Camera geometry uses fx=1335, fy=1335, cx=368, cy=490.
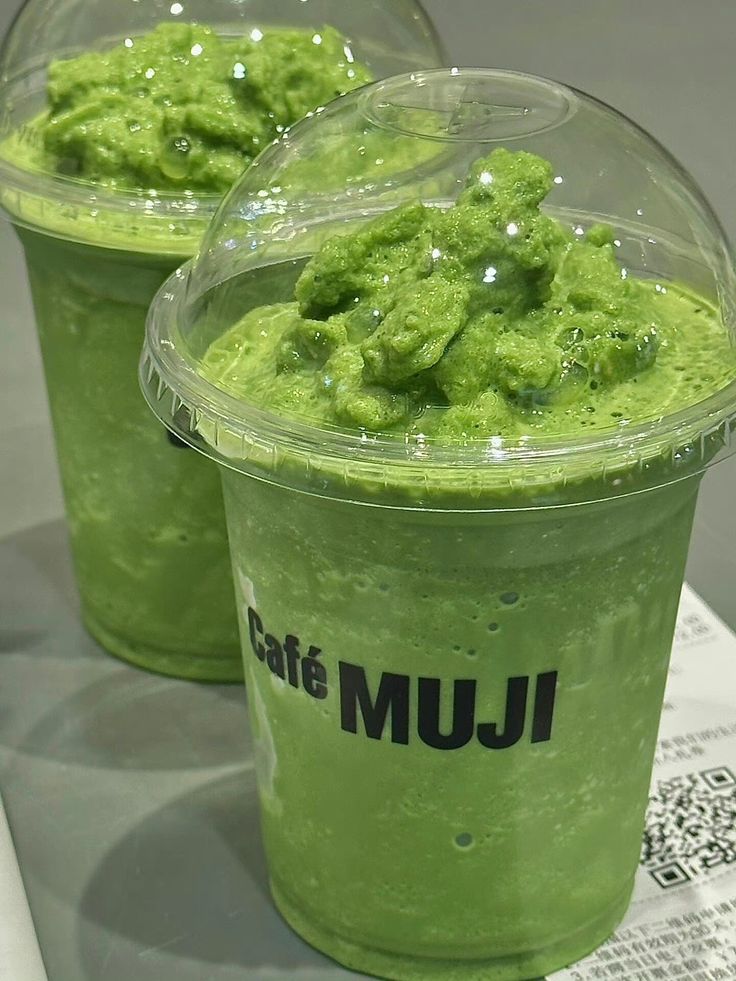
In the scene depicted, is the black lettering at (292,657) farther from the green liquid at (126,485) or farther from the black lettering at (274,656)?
the green liquid at (126,485)

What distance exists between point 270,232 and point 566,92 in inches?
12.8

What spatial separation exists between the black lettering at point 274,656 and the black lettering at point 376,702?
2.9 inches

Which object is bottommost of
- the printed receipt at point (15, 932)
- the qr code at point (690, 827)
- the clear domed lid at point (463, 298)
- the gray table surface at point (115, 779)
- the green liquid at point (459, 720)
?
the gray table surface at point (115, 779)

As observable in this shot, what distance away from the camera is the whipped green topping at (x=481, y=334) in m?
1.09

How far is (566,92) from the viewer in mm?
1318

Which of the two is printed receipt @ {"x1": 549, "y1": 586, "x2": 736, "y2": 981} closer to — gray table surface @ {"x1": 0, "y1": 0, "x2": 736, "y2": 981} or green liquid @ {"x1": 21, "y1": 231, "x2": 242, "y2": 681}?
gray table surface @ {"x1": 0, "y1": 0, "x2": 736, "y2": 981}

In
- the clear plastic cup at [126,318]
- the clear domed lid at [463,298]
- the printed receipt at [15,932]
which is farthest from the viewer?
the clear plastic cup at [126,318]

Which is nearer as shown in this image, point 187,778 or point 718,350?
point 718,350

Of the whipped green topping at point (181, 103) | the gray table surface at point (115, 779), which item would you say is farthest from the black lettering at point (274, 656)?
the whipped green topping at point (181, 103)

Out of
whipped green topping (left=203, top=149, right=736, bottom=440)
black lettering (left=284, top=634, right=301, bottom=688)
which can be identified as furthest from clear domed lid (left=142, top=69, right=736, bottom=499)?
black lettering (left=284, top=634, right=301, bottom=688)

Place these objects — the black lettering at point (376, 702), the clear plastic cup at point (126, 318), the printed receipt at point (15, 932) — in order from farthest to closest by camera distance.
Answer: the clear plastic cup at point (126, 318) < the printed receipt at point (15, 932) < the black lettering at point (376, 702)

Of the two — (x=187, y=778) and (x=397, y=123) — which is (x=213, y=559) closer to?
(x=187, y=778)

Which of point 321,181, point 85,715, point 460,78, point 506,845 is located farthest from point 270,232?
point 85,715

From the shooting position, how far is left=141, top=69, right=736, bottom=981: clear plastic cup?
1.09 m
